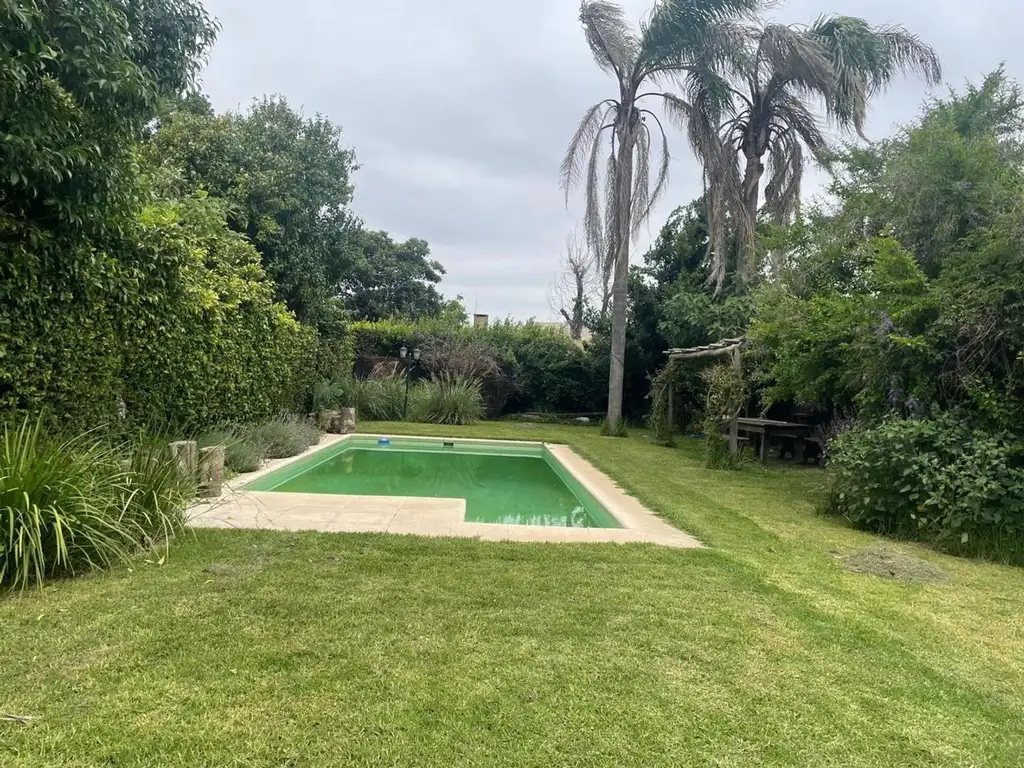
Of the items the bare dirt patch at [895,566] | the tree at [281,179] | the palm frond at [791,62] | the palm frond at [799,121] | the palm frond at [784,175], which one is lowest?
the bare dirt patch at [895,566]

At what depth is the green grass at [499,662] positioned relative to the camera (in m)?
2.14

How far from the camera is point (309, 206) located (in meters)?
13.9

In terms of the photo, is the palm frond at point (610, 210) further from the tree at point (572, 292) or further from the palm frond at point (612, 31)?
the tree at point (572, 292)

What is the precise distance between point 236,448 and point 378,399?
836 cm

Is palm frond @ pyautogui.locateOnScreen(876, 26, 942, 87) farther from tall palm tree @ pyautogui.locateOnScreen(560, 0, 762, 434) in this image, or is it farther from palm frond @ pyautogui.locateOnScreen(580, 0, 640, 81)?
palm frond @ pyautogui.locateOnScreen(580, 0, 640, 81)

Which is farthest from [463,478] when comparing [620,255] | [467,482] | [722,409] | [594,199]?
[594,199]

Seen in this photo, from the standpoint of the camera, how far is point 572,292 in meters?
32.1

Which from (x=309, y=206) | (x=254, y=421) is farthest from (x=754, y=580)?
(x=309, y=206)

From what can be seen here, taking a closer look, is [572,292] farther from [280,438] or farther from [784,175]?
[280,438]

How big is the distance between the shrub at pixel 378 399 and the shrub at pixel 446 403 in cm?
42

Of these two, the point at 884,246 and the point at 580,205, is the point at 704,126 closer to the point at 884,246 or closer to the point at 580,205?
the point at 580,205

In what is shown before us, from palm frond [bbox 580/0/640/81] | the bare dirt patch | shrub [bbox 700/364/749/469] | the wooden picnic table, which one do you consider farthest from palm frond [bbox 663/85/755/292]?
the bare dirt patch

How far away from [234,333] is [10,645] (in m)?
6.49

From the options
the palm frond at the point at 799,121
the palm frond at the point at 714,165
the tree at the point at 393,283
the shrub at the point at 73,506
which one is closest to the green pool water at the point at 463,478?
the shrub at the point at 73,506
